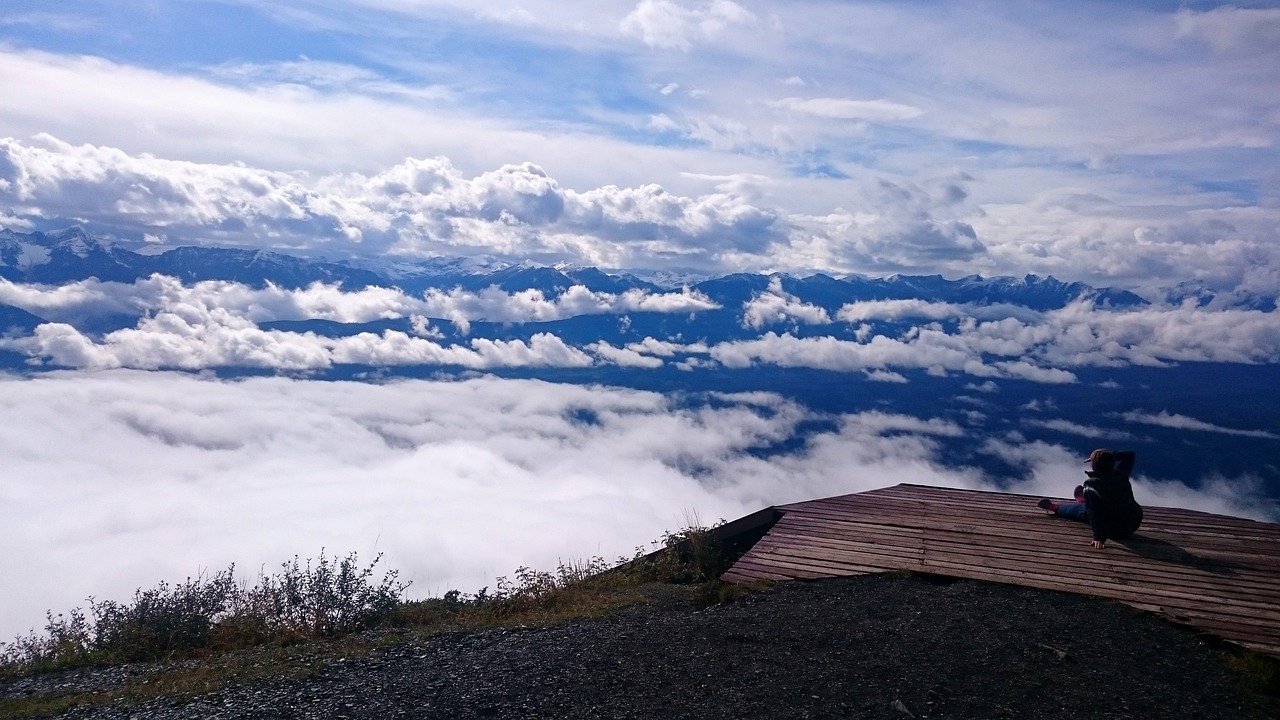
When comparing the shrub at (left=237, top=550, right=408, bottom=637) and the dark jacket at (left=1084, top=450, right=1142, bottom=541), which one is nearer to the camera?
the shrub at (left=237, top=550, right=408, bottom=637)

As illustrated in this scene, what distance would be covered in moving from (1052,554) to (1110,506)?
127 cm

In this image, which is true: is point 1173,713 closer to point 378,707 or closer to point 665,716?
point 665,716

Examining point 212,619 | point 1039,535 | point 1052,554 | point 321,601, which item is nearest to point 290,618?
point 321,601

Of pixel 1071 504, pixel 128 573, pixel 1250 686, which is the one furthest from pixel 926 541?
pixel 128 573

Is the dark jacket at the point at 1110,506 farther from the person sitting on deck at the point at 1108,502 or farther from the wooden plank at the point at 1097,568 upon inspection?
the wooden plank at the point at 1097,568

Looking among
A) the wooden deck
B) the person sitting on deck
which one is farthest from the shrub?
the person sitting on deck

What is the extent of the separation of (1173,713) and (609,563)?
9.12m

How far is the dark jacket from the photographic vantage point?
38.2 ft

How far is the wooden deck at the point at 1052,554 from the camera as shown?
30.5ft

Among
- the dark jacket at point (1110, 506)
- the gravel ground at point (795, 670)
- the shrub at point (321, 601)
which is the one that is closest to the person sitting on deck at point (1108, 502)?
the dark jacket at point (1110, 506)

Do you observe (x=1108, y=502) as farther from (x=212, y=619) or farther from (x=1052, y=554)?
(x=212, y=619)

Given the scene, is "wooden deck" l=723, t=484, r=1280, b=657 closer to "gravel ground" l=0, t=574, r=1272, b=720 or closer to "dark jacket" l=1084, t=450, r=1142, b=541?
"dark jacket" l=1084, t=450, r=1142, b=541

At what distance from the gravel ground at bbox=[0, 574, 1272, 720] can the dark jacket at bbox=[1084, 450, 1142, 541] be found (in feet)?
8.55

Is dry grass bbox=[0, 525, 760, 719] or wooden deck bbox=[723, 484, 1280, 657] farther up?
wooden deck bbox=[723, 484, 1280, 657]
